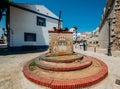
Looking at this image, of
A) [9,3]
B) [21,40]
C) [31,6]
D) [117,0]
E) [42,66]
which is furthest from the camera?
[31,6]

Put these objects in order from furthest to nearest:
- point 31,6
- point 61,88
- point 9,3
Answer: point 31,6
point 9,3
point 61,88

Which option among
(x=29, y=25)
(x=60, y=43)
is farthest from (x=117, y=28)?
(x=29, y=25)

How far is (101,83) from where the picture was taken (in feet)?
14.5

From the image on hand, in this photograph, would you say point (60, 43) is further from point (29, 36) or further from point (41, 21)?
point (41, 21)

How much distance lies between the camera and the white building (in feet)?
50.5

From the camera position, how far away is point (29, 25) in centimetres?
1712

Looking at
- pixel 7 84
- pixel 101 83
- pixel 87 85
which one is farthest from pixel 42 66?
pixel 101 83

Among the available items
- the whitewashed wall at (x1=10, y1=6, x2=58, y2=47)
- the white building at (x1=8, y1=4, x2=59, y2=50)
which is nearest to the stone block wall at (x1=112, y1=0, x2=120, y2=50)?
the white building at (x1=8, y1=4, x2=59, y2=50)

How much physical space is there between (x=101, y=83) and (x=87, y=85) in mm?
693

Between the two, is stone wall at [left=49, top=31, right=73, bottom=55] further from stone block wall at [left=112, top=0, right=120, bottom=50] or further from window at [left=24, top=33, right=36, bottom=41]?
window at [left=24, top=33, right=36, bottom=41]

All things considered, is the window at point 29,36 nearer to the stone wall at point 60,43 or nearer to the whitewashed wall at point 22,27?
the whitewashed wall at point 22,27

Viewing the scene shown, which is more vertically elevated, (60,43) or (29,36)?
(29,36)

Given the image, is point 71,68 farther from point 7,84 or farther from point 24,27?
point 24,27

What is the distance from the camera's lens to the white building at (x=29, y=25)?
1541cm
